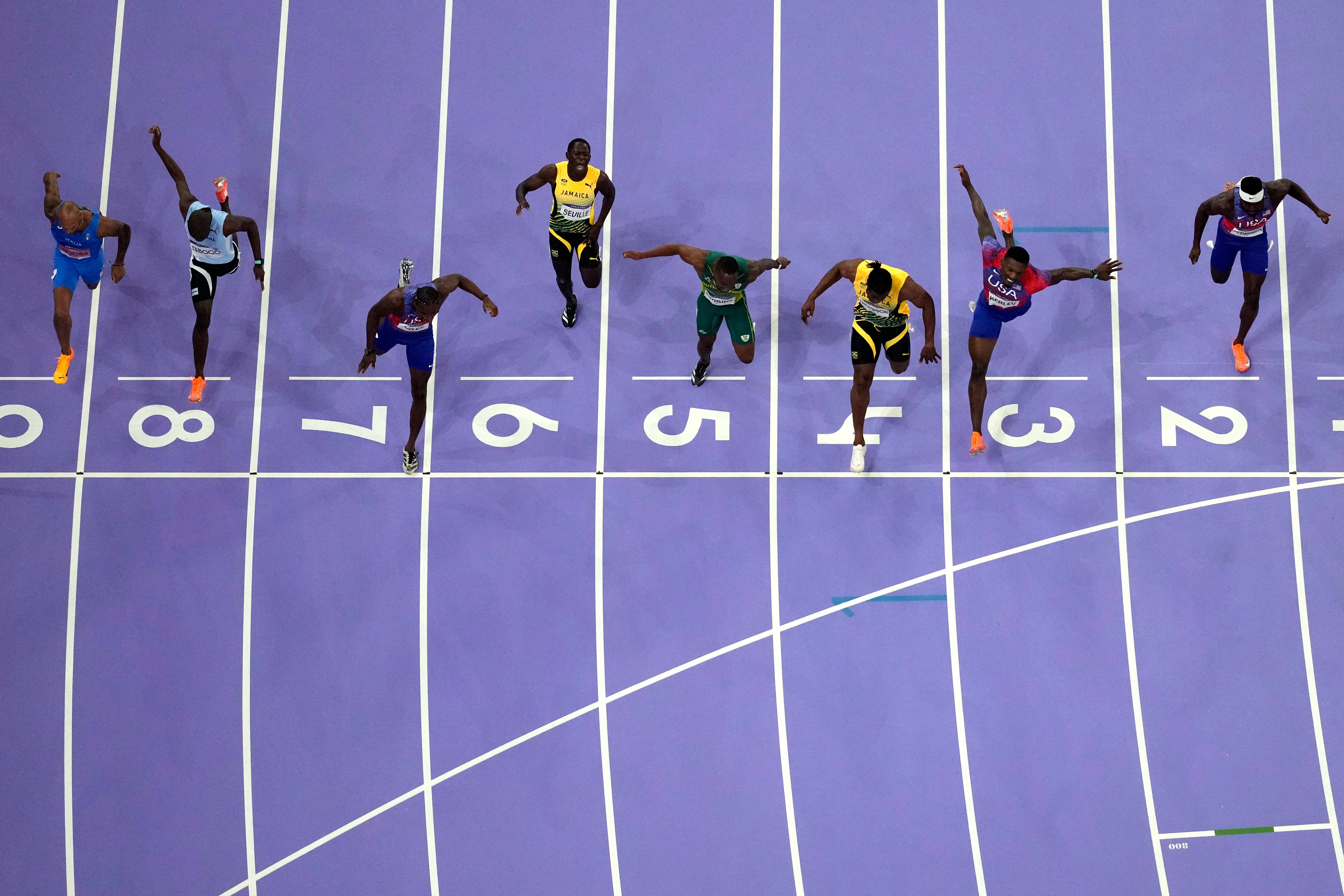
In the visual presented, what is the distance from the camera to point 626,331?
394 inches

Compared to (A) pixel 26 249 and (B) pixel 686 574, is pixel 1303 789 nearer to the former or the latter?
(B) pixel 686 574

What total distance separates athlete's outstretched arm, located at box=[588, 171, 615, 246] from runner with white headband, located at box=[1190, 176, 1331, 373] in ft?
15.8

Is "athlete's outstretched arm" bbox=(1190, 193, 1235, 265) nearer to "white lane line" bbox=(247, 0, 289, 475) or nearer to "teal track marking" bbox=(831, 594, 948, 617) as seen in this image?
"teal track marking" bbox=(831, 594, 948, 617)

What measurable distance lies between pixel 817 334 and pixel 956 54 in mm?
2908

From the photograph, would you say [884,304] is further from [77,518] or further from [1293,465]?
[77,518]

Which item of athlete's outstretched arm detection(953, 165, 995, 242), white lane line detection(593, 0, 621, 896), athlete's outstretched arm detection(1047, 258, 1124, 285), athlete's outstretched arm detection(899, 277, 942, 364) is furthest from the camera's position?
white lane line detection(593, 0, 621, 896)

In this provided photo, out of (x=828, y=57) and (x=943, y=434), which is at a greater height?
(x=828, y=57)

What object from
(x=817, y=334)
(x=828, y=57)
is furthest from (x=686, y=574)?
(x=828, y=57)

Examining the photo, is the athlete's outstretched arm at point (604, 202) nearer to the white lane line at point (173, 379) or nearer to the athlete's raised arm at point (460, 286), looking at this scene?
the athlete's raised arm at point (460, 286)

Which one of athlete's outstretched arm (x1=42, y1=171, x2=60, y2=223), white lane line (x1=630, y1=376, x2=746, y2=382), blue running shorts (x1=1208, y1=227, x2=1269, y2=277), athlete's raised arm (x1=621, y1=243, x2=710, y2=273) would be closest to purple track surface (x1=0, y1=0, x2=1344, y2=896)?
white lane line (x1=630, y1=376, x2=746, y2=382)

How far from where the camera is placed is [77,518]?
9.78m

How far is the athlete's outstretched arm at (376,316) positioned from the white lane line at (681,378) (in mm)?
2151

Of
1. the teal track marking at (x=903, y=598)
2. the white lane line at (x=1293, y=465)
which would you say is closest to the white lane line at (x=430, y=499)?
the teal track marking at (x=903, y=598)

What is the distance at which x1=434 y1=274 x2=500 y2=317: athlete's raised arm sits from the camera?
8992 mm
